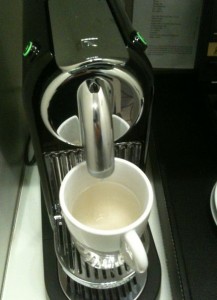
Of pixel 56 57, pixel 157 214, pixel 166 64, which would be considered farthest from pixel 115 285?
pixel 166 64

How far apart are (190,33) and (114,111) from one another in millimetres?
327

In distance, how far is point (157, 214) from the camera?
0.51 m

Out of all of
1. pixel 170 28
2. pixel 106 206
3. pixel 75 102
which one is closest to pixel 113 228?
pixel 106 206

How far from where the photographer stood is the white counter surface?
44cm

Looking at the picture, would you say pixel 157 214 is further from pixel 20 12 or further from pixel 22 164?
pixel 20 12

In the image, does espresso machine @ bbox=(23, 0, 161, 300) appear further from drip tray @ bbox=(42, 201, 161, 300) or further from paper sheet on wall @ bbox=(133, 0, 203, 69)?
paper sheet on wall @ bbox=(133, 0, 203, 69)

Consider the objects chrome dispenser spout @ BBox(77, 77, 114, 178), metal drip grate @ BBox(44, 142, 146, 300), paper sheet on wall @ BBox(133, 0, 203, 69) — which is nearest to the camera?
chrome dispenser spout @ BBox(77, 77, 114, 178)

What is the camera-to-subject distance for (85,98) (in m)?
0.27

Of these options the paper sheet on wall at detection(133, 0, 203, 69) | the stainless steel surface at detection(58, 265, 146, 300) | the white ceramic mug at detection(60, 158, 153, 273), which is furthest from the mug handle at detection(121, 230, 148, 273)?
the paper sheet on wall at detection(133, 0, 203, 69)

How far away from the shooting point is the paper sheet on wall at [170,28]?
1.77 ft

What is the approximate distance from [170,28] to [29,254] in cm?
40

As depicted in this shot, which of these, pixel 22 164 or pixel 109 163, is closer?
pixel 109 163

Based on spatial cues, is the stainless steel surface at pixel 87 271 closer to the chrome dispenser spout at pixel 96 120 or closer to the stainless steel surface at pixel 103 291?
the stainless steel surface at pixel 103 291

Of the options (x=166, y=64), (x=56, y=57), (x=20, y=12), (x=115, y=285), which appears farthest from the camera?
(x=166, y=64)
